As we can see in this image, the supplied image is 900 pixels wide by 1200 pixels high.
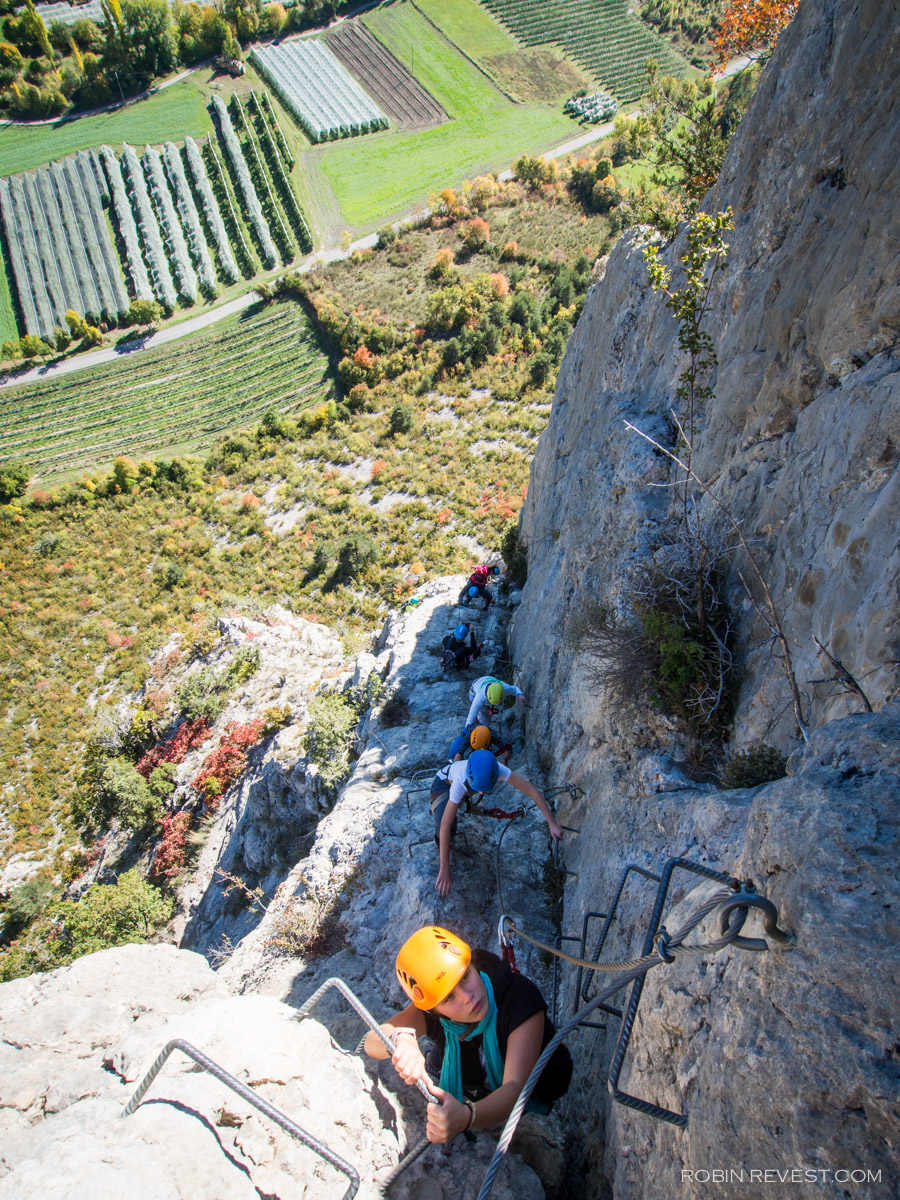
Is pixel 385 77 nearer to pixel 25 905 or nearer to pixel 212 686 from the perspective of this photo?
pixel 212 686

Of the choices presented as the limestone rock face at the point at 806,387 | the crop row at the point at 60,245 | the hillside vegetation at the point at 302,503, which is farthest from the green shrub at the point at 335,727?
the crop row at the point at 60,245

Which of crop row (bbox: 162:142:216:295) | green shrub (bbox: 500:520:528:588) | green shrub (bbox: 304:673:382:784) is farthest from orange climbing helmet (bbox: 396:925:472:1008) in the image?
crop row (bbox: 162:142:216:295)

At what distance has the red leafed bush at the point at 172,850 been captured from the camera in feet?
54.7

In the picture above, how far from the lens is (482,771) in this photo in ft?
21.7

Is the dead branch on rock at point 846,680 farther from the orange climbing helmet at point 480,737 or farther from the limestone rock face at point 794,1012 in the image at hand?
the orange climbing helmet at point 480,737

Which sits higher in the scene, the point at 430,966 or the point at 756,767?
the point at 756,767

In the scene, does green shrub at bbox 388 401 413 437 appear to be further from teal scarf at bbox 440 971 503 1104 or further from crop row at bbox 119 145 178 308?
teal scarf at bbox 440 971 503 1104

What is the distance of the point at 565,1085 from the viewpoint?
4266 mm

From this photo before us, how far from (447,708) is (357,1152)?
30.3 feet

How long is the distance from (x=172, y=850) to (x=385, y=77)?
99.2 metres

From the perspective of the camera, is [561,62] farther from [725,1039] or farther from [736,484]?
[725,1039]

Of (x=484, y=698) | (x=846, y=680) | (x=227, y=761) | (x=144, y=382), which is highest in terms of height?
(x=846, y=680)

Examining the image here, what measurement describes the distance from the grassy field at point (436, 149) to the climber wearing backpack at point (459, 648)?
59.7m

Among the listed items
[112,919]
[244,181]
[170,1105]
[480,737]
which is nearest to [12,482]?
[112,919]
